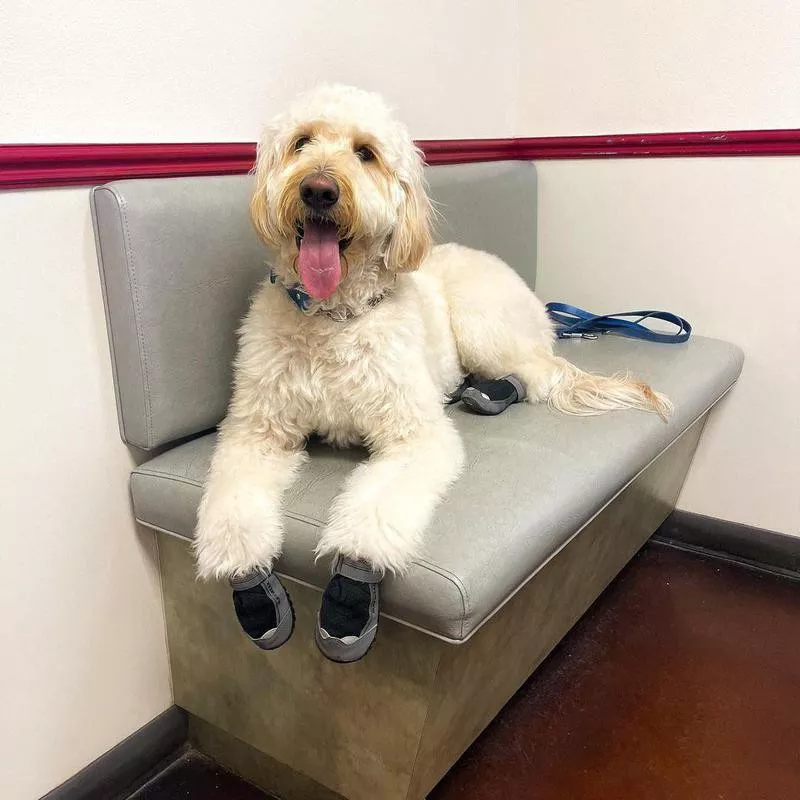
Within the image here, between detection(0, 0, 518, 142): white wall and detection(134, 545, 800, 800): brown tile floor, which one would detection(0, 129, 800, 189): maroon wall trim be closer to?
detection(0, 0, 518, 142): white wall

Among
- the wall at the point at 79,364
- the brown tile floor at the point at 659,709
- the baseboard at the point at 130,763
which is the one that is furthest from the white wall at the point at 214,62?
the brown tile floor at the point at 659,709

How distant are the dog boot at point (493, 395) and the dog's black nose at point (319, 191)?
0.63m

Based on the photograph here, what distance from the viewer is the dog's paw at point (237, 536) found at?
1.21 meters

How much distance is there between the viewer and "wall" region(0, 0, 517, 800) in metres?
1.26

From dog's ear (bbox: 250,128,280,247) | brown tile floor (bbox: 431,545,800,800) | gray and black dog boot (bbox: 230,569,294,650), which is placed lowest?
brown tile floor (bbox: 431,545,800,800)

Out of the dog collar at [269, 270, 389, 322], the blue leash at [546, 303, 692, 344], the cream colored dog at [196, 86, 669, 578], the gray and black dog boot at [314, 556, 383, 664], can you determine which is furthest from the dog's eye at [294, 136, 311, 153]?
the blue leash at [546, 303, 692, 344]

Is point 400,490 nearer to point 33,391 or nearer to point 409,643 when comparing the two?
point 409,643

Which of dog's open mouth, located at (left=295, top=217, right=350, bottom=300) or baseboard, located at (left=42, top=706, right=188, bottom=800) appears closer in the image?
dog's open mouth, located at (left=295, top=217, right=350, bottom=300)

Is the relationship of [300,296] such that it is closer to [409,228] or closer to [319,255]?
[319,255]

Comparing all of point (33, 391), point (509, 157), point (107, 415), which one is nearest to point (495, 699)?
point (107, 415)

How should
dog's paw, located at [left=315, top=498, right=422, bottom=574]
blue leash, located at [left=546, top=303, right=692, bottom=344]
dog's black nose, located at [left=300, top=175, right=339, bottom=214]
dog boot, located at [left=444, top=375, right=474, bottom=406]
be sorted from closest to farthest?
1. dog's paw, located at [left=315, top=498, right=422, bottom=574]
2. dog's black nose, located at [left=300, top=175, right=339, bottom=214]
3. dog boot, located at [left=444, top=375, right=474, bottom=406]
4. blue leash, located at [left=546, top=303, right=692, bottom=344]

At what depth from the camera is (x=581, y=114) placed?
99.3 inches

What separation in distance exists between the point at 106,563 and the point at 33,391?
392mm

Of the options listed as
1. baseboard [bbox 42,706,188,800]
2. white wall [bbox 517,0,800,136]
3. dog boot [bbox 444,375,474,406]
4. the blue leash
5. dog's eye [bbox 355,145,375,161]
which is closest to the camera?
dog's eye [bbox 355,145,375,161]
